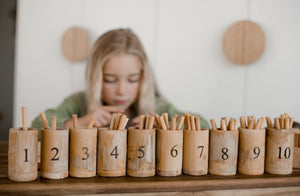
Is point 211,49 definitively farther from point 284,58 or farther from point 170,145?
point 170,145

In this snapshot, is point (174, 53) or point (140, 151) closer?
point (140, 151)

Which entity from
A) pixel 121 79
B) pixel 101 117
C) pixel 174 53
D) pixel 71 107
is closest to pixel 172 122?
pixel 101 117

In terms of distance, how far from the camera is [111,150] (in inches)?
24.8

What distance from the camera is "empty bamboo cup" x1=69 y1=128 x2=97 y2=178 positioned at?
0.61 m

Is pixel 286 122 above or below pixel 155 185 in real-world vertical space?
above

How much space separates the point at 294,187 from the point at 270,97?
110 centimetres

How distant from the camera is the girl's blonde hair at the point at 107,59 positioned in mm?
1334

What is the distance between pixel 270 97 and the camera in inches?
67.3

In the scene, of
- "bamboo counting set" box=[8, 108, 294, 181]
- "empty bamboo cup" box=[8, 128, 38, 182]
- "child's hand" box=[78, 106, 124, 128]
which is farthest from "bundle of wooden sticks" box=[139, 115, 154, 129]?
"child's hand" box=[78, 106, 124, 128]

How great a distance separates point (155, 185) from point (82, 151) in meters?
0.16

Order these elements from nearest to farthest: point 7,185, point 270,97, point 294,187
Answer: point 7,185, point 294,187, point 270,97

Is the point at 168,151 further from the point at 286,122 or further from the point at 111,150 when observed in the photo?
the point at 286,122

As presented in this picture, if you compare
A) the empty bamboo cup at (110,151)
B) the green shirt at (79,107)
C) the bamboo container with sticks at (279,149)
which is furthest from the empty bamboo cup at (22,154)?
the green shirt at (79,107)

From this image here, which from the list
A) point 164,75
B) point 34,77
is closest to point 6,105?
point 34,77
